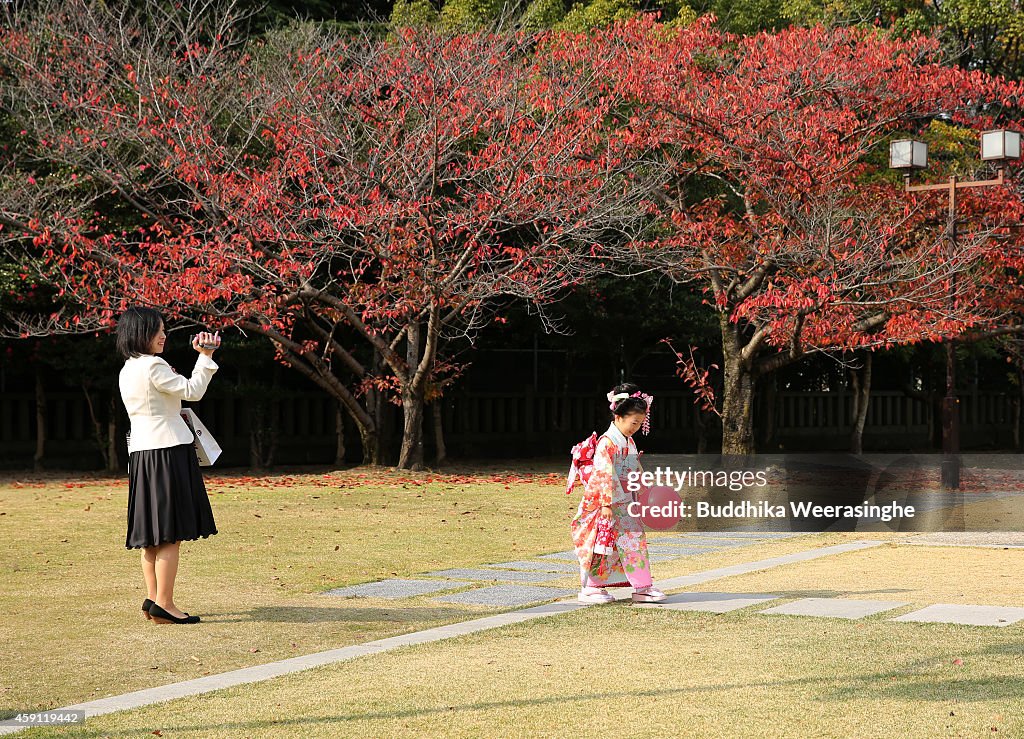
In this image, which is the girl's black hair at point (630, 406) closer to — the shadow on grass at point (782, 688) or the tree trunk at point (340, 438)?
the shadow on grass at point (782, 688)

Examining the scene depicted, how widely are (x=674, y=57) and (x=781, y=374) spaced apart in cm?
1373

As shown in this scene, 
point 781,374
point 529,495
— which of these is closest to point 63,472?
point 529,495

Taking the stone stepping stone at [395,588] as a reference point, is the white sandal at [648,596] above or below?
above

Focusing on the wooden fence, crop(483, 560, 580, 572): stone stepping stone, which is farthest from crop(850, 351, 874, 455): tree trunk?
crop(483, 560, 580, 572): stone stepping stone

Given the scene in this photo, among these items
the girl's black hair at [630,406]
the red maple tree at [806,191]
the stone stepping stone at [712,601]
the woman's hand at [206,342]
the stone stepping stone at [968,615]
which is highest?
the red maple tree at [806,191]

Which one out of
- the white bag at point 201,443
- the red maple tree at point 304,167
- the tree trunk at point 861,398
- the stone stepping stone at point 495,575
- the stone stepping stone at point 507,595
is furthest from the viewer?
the tree trunk at point 861,398

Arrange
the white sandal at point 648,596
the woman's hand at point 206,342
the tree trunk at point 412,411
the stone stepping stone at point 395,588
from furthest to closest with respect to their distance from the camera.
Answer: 1. the tree trunk at point 412,411
2. the stone stepping stone at point 395,588
3. the white sandal at point 648,596
4. the woman's hand at point 206,342

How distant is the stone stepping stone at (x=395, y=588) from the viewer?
29.0ft

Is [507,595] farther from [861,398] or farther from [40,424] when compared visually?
[861,398]

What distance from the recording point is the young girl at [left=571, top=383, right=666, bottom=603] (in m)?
8.36

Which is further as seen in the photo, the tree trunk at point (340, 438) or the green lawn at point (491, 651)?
the tree trunk at point (340, 438)

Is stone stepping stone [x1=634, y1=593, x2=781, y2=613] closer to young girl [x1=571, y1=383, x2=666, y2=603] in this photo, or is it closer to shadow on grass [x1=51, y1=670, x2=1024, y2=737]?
young girl [x1=571, y1=383, x2=666, y2=603]

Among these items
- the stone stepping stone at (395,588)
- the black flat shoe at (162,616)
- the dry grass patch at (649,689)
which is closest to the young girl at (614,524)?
the dry grass patch at (649,689)

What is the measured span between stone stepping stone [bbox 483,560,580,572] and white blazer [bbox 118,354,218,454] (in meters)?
3.52
